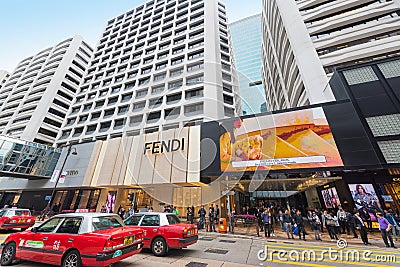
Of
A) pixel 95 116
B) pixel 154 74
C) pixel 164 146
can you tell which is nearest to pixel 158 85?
pixel 154 74

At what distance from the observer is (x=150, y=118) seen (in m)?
31.8

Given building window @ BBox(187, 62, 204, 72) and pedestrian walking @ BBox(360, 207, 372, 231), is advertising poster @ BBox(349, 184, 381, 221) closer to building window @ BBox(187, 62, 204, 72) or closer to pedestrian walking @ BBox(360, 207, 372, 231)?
pedestrian walking @ BBox(360, 207, 372, 231)

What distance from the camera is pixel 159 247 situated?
6.82 metres

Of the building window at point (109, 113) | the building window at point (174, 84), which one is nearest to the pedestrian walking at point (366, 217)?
the building window at point (174, 84)

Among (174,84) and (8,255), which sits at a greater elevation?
(174,84)

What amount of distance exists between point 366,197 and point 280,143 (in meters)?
6.48

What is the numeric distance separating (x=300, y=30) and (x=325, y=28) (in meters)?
2.77

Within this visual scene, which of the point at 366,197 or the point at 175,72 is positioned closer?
the point at 366,197

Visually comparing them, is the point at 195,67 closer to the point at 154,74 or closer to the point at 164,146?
the point at 154,74

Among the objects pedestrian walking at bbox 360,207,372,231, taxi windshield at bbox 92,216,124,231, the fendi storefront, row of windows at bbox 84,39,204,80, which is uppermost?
row of windows at bbox 84,39,204,80

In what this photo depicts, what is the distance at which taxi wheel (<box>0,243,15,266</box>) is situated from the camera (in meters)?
5.44

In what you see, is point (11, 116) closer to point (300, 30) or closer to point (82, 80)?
point (82, 80)

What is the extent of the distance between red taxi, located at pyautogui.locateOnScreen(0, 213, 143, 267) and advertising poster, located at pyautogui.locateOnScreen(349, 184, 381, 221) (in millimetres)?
14616

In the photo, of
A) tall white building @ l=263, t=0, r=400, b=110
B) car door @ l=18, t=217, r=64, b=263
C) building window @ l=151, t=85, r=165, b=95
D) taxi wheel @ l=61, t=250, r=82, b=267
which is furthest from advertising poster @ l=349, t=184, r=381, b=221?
building window @ l=151, t=85, r=165, b=95
